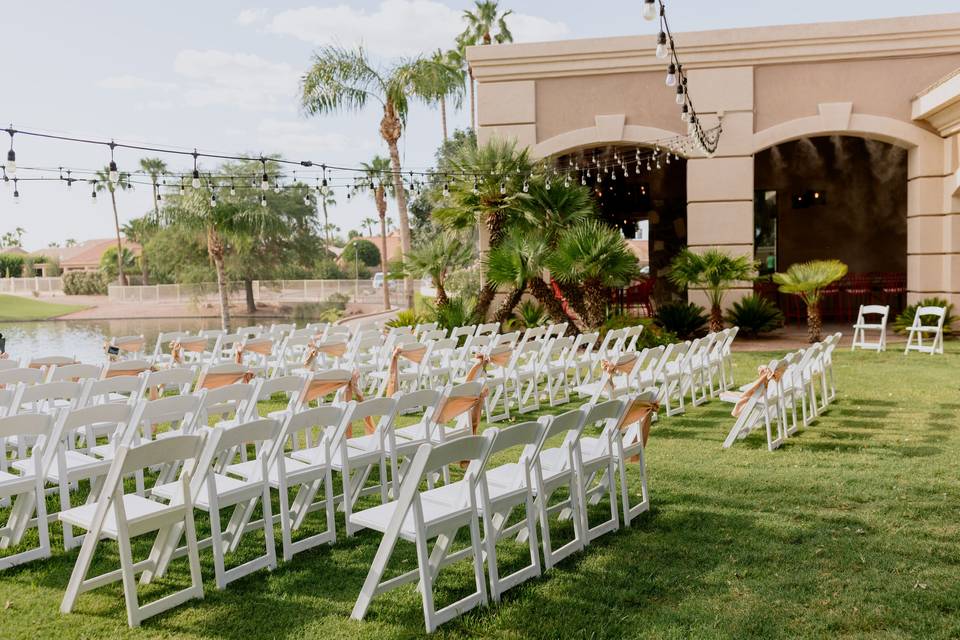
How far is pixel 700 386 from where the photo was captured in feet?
30.6

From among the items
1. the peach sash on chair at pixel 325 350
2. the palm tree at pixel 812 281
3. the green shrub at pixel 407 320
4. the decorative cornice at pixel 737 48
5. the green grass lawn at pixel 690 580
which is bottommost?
the green grass lawn at pixel 690 580

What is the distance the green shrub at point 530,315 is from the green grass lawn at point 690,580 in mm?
8797

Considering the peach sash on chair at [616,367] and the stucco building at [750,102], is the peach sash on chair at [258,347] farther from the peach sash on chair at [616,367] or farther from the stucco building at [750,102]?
the stucco building at [750,102]

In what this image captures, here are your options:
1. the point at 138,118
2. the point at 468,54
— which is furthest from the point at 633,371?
the point at 138,118

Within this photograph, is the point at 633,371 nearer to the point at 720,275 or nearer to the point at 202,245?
the point at 720,275

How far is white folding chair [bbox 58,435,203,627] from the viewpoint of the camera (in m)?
3.33

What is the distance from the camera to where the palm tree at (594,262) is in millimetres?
12773

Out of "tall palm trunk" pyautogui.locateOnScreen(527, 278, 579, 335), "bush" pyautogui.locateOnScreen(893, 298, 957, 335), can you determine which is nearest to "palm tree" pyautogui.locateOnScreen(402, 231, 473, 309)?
"tall palm trunk" pyautogui.locateOnScreen(527, 278, 579, 335)

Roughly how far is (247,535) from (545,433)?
1.90 meters

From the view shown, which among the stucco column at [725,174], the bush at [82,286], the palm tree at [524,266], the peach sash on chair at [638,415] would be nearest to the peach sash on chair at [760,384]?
the peach sash on chair at [638,415]

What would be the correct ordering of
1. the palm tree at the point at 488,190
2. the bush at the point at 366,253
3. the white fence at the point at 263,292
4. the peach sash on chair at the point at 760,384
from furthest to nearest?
the bush at the point at 366,253 → the white fence at the point at 263,292 → the palm tree at the point at 488,190 → the peach sash on chair at the point at 760,384

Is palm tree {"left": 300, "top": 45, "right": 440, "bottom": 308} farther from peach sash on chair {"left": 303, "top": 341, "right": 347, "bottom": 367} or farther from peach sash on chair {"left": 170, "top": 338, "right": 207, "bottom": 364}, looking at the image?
peach sash on chair {"left": 303, "top": 341, "right": 347, "bottom": 367}

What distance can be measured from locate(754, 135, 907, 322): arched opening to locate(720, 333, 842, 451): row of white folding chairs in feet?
41.8

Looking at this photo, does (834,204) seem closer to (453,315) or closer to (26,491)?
(453,315)
